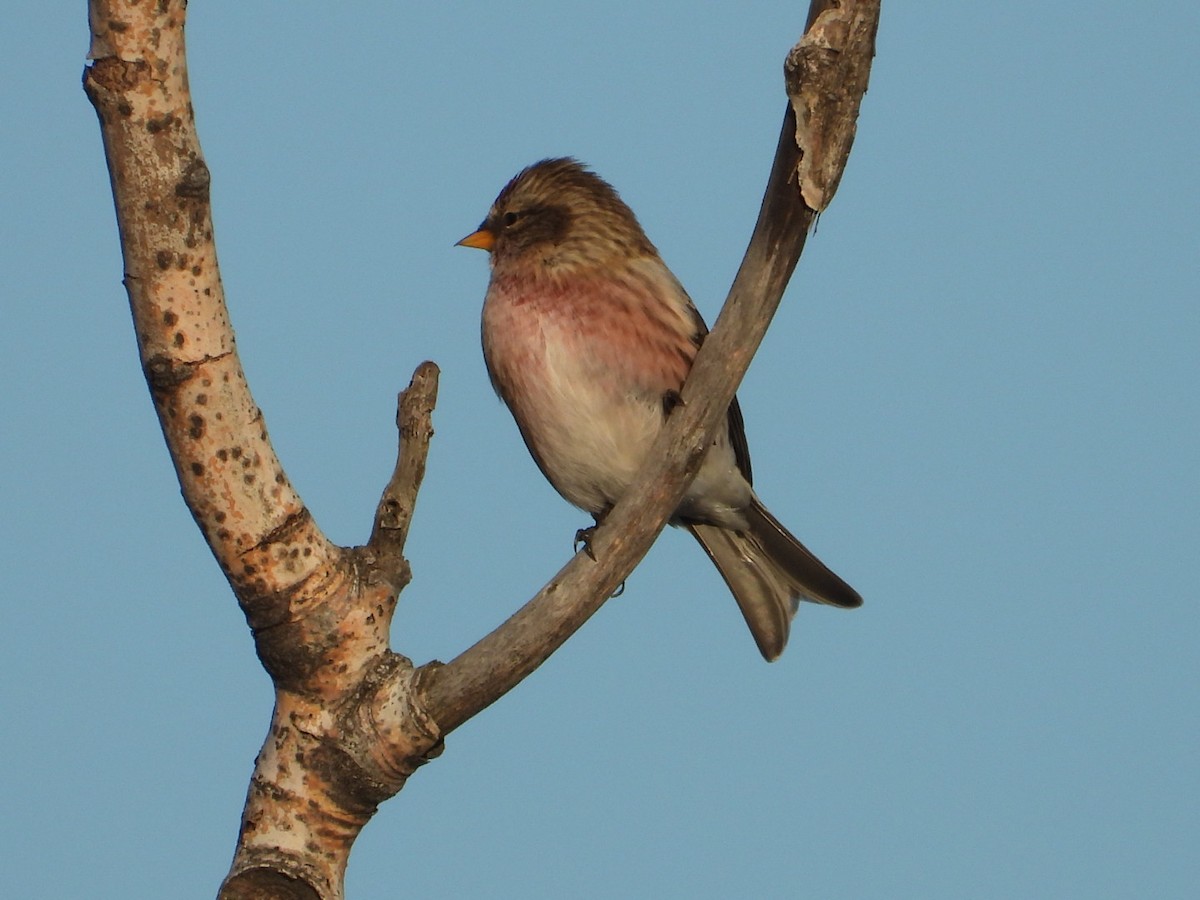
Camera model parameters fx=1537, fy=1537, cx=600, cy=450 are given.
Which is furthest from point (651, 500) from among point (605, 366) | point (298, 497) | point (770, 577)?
point (770, 577)

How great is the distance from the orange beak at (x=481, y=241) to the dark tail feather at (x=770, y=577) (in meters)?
1.44

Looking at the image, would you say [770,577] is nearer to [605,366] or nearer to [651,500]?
[605,366]

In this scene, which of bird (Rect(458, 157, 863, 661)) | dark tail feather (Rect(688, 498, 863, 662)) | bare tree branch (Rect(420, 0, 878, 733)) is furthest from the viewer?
dark tail feather (Rect(688, 498, 863, 662))

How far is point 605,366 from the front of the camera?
5.36 meters

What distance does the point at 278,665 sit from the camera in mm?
4160

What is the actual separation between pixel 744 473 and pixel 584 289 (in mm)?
956

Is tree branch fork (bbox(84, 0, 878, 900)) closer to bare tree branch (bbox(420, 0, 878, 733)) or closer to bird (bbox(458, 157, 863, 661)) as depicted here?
bare tree branch (bbox(420, 0, 878, 733))

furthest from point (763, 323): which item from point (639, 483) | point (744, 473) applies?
point (744, 473)

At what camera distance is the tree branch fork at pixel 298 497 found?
11.5ft

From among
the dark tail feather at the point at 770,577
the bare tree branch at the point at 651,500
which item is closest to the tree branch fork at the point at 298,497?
the bare tree branch at the point at 651,500

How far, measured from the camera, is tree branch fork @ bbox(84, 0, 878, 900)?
3.50 m

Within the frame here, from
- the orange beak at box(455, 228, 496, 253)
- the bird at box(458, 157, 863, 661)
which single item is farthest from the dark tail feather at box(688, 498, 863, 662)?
the orange beak at box(455, 228, 496, 253)

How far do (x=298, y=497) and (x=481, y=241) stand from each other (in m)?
2.21

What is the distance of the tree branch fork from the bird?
46.3 inches
